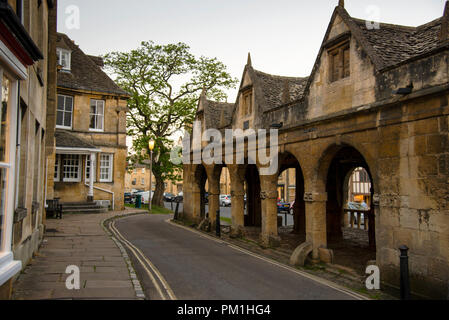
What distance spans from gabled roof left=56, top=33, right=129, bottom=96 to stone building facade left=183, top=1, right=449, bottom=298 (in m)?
14.5

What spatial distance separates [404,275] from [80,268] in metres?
7.27

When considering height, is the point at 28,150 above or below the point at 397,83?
below

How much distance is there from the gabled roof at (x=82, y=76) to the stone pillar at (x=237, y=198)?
1369cm

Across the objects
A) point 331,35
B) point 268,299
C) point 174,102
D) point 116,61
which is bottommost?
point 268,299

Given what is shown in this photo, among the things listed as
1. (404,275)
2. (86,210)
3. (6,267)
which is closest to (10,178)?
(6,267)

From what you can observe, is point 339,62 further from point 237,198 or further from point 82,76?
point 82,76

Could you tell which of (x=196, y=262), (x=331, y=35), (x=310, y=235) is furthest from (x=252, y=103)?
(x=196, y=262)

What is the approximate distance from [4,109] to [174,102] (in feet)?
87.4

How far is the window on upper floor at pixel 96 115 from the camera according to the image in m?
25.8

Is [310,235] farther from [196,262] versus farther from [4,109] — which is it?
[4,109]

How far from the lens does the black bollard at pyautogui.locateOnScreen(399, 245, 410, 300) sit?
25.0 ft

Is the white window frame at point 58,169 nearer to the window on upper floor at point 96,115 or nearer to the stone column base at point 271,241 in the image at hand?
the window on upper floor at point 96,115
